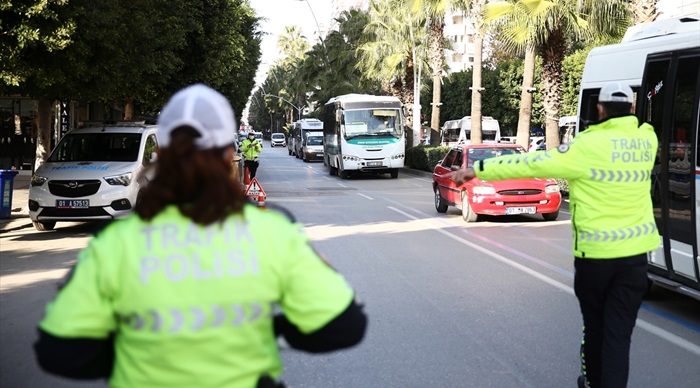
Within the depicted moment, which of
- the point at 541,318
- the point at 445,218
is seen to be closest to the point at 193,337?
the point at 541,318

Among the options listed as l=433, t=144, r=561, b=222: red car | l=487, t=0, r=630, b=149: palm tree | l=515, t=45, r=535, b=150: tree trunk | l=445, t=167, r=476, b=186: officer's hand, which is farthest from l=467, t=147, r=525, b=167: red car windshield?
l=445, t=167, r=476, b=186: officer's hand

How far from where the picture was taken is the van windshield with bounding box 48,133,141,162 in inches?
602

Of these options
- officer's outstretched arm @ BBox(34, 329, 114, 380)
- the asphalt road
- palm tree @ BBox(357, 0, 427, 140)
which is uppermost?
palm tree @ BBox(357, 0, 427, 140)

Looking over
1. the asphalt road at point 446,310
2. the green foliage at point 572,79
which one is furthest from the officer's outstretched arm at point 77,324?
the green foliage at point 572,79

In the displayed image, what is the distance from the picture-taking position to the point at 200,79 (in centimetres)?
3014

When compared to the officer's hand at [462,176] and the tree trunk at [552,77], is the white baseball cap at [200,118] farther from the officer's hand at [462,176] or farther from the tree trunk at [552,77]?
the tree trunk at [552,77]

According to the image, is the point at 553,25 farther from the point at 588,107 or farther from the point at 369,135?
the point at 588,107

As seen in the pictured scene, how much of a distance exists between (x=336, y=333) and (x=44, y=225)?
45.4ft

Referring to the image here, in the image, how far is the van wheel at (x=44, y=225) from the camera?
1468cm

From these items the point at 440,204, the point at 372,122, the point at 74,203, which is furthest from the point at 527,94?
the point at 74,203

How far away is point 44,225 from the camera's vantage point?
14.9 metres

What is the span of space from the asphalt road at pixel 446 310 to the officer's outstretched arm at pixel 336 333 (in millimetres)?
3574

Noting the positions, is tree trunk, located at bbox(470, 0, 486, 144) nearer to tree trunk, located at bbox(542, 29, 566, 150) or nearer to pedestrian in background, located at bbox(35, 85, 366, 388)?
tree trunk, located at bbox(542, 29, 566, 150)

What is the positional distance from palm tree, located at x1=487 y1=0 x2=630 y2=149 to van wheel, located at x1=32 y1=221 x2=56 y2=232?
1432 cm
